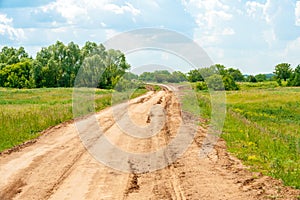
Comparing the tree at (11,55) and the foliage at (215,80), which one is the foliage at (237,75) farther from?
the tree at (11,55)

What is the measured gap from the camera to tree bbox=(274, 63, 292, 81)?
456 feet

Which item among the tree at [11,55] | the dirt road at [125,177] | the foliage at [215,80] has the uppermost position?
the tree at [11,55]

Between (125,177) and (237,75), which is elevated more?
(237,75)

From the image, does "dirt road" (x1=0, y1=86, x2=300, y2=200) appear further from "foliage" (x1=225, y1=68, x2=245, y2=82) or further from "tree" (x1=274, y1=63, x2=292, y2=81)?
"foliage" (x1=225, y1=68, x2=245, y2=82)

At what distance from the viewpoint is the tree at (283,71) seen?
456 ft

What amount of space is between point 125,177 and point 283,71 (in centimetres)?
13855

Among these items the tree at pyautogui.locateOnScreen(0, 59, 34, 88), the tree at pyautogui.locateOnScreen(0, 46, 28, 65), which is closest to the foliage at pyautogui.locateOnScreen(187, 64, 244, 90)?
the tree at pyautogui.locateOnScreen(0, 59, 34, 88)

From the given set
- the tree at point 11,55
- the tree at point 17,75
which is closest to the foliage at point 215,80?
the tree at point 17,75

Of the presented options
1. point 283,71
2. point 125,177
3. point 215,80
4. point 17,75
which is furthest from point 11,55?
point 125,177

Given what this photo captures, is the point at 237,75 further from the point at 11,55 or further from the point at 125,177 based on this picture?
the point at 125,177

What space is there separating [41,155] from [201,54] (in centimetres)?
795

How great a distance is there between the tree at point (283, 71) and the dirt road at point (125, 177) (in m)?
132

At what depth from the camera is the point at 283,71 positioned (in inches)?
5507

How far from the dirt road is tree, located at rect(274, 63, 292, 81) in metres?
132
